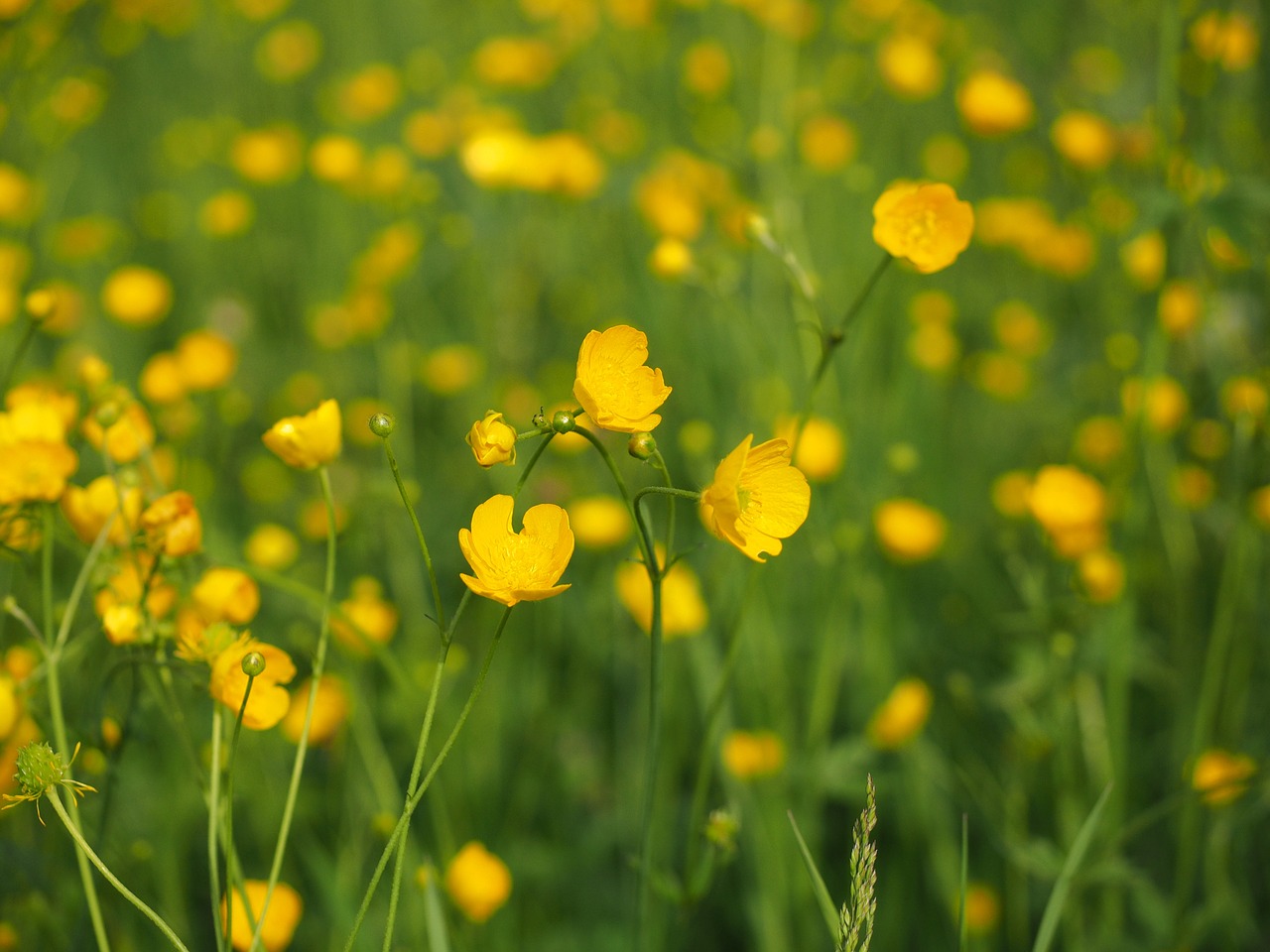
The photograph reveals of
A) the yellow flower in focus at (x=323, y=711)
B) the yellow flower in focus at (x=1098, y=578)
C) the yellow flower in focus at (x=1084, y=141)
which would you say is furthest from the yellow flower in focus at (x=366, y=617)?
the yellow flower in focus at (x=1084, y=141)

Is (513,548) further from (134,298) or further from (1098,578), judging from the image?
(134,298)

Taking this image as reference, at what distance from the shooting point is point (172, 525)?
38.5 inches

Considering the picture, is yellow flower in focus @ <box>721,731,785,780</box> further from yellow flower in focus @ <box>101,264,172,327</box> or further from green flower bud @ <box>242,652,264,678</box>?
yellow flower in focus @ <box>101,264,172,327</box>

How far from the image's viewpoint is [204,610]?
1040mm

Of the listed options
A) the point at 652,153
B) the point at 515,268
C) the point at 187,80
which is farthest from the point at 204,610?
the point at 187,80

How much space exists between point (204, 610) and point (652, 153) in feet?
8.42

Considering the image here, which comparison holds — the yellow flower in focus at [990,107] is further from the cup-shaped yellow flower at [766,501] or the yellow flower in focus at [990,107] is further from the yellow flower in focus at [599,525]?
the cup-shaped yellow flower at [766,501]

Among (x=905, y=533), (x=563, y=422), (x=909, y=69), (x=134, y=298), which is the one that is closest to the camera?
(x=563, y=422)

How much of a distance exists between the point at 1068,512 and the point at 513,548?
103cm

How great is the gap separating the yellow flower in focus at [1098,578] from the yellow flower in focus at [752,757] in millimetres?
553

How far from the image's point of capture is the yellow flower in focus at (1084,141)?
7.08 ft

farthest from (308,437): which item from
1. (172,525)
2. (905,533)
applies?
(905,533)

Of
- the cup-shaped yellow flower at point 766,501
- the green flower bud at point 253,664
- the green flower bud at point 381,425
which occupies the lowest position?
the green flower bud at point 253,664

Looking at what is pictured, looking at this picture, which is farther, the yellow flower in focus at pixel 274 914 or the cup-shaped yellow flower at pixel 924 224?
the yellow flower in focus at pixel 274 914
